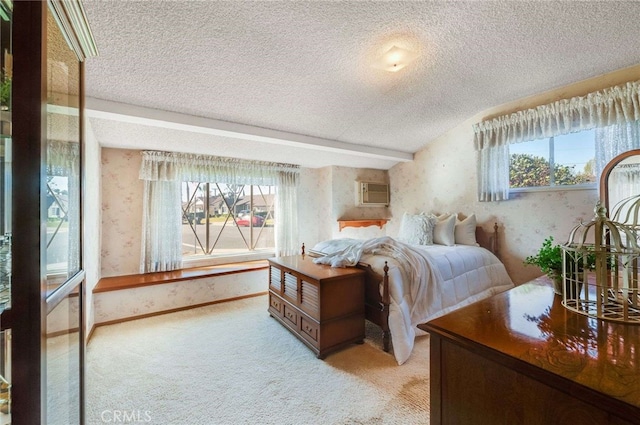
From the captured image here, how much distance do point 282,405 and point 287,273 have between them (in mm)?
1145

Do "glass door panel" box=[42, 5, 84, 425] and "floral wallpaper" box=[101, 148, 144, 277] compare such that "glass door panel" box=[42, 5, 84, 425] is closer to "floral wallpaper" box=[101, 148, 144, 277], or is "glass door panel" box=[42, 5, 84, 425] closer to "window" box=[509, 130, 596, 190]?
"floral wallpaper" box=[101, 148, 144, 277]

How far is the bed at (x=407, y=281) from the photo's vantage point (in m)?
2.17

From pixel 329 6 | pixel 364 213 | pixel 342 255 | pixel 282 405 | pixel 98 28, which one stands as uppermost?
pixel 329 6

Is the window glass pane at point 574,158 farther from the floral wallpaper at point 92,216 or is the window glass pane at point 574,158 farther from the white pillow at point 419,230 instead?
the floral wallpaper at point 92,216

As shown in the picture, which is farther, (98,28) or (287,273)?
(287,273)

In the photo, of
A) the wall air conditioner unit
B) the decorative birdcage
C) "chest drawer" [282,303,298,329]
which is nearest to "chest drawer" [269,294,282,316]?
"chest drawer" [282,303,298,329]

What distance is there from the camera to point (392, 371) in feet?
6.40

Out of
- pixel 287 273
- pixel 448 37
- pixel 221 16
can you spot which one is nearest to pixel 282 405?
pixel 287 273

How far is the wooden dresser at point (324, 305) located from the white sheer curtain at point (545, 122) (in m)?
2.30

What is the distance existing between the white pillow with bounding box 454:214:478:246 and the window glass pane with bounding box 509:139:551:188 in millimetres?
628

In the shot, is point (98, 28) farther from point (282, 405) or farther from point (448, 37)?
point (282, 405)

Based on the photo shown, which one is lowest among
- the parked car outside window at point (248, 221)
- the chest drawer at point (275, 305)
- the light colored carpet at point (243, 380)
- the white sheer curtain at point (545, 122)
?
the light colored carpet at point (243, 380)

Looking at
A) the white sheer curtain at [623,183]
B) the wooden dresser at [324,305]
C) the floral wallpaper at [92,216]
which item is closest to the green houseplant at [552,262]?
the white sheer curtain at [623,183]

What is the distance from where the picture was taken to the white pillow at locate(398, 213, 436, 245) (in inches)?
136
